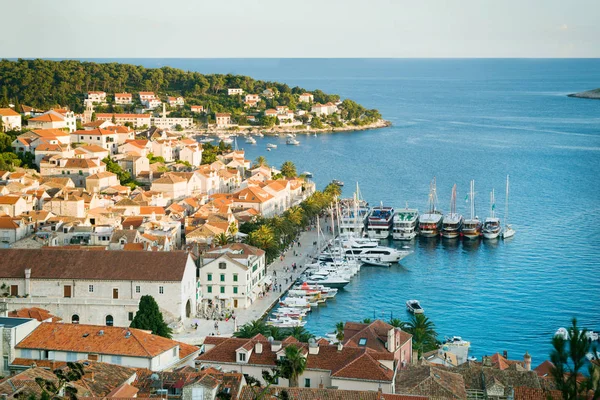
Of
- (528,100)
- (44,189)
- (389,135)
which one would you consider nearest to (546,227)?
(44,189)

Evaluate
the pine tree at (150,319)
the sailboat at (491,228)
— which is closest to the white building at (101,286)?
the pine tree at (150,319)

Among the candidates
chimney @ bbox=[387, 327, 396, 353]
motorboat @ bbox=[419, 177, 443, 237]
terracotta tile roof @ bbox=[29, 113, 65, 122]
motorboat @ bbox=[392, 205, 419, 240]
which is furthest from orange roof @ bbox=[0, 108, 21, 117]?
chimney @ bbox=[387, 327, 396, 353]

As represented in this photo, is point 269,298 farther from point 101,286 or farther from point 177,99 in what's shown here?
point 177,99

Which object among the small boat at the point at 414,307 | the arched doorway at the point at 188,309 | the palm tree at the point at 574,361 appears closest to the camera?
the palm tree at the point at 574,361

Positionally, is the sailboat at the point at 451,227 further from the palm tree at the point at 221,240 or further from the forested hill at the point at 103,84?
the forested hill at the point at 103,84

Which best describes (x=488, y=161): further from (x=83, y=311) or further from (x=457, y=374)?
(x=457, y=374)

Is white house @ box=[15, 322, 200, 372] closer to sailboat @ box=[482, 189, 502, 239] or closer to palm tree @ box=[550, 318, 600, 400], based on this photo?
palm tree @ box=[550, 318, 600, 400]
